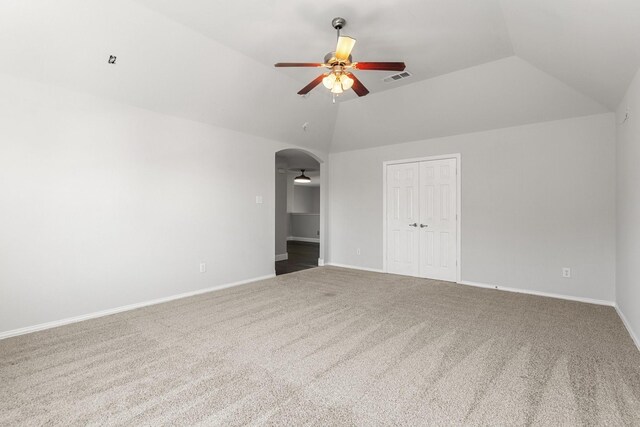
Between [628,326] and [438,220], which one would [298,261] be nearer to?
[438,220]

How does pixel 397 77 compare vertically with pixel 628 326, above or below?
above

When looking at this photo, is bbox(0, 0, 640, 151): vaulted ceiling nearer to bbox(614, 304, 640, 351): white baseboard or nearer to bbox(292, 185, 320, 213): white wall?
bbox(614, 304, 640, 351): white baseboard

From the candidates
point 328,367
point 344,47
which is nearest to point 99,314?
point 328,367

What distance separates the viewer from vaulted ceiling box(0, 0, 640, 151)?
280 cm

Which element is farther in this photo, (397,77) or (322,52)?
(397,77)

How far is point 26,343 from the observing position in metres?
2.96

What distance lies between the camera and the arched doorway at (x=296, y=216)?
7.65 m

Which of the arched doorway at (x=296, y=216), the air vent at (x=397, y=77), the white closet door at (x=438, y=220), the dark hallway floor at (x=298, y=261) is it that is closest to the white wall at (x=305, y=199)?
the arched doorway at (x=296, y=216)

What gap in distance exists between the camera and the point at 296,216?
12.4 metres

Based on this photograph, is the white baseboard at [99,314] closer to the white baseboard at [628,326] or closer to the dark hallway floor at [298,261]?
the dark hallway floor at [298,261]

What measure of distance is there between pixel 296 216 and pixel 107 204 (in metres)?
8.72

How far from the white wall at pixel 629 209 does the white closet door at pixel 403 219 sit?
9.09ft

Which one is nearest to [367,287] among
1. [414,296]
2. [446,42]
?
[414,296]

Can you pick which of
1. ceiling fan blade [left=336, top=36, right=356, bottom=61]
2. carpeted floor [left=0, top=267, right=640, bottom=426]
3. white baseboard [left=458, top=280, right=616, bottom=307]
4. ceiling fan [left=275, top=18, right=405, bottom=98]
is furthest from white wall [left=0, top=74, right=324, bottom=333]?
white baseboard [left=458, top=280, right=616, bottom=307]
